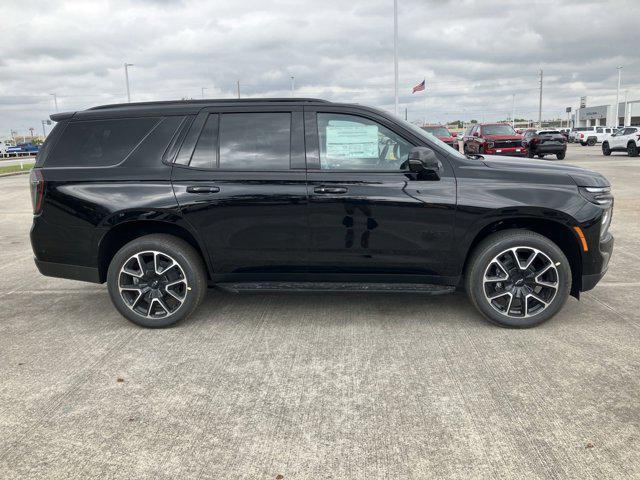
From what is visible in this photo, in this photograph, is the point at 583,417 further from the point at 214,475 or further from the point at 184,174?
the point at 184,174

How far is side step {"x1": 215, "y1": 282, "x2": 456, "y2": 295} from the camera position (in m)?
4.27

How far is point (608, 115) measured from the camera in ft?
295

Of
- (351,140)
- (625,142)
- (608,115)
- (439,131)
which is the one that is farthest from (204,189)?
(608,115)

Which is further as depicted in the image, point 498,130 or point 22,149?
point 22,149

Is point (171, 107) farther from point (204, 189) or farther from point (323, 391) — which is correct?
point (323, 391)

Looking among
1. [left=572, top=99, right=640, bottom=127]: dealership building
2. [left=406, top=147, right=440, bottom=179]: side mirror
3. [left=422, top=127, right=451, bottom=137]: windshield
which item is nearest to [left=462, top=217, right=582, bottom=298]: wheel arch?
[left=406, top=147, right=440, bottom=179]: side mirror

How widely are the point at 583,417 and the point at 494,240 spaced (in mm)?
1590

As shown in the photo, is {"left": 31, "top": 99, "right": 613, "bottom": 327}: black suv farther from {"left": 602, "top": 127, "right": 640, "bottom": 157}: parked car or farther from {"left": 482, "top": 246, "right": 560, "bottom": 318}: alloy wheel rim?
{"left": 602, "top": 127, "right": 640, "bottom": 157}: parked car

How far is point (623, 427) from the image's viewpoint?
2838 millimetres

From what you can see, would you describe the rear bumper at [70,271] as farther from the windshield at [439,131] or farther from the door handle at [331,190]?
the windshield at [439,131]

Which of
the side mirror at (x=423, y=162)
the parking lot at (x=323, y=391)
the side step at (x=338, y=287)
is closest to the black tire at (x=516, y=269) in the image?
the parking lot at (x=323, y=391)

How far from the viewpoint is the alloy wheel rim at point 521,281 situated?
4172 mm

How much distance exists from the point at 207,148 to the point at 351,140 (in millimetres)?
1166

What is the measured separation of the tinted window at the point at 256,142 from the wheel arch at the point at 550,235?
64.8 inches
